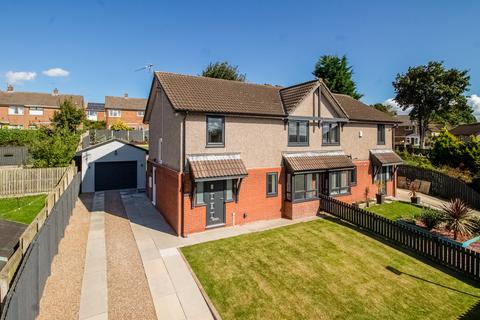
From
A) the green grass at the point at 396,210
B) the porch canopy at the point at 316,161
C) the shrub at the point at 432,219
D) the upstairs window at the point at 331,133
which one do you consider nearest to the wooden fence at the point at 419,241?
the shrub at the point at 432,219

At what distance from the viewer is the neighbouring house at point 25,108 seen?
48.6 meters

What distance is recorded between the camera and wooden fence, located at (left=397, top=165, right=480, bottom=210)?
72.9 ft

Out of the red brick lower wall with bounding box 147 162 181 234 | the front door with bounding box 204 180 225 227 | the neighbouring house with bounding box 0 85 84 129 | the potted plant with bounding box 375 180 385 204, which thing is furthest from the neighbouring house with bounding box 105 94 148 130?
the potted plant with bounding box 375 180 385 204

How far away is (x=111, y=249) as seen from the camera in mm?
12289

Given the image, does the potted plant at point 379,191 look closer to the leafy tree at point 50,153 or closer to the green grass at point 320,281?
the green grass at point 320,281

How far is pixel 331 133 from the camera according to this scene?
64.6 ft

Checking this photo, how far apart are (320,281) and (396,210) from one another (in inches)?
489

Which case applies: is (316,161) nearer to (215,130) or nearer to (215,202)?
(215,130)

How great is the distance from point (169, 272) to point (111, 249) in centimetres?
363

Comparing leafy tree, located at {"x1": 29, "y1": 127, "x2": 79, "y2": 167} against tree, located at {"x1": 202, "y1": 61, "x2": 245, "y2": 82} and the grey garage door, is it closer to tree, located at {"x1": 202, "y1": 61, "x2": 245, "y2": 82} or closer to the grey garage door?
the grey garage door

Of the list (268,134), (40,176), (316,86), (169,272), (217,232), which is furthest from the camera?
(40,176)

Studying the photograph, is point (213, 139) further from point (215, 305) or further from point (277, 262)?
point (215, 305)

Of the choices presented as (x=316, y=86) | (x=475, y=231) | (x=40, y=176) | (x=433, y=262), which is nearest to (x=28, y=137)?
(x=40, y=176)

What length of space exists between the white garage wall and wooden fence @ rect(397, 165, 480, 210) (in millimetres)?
26956
